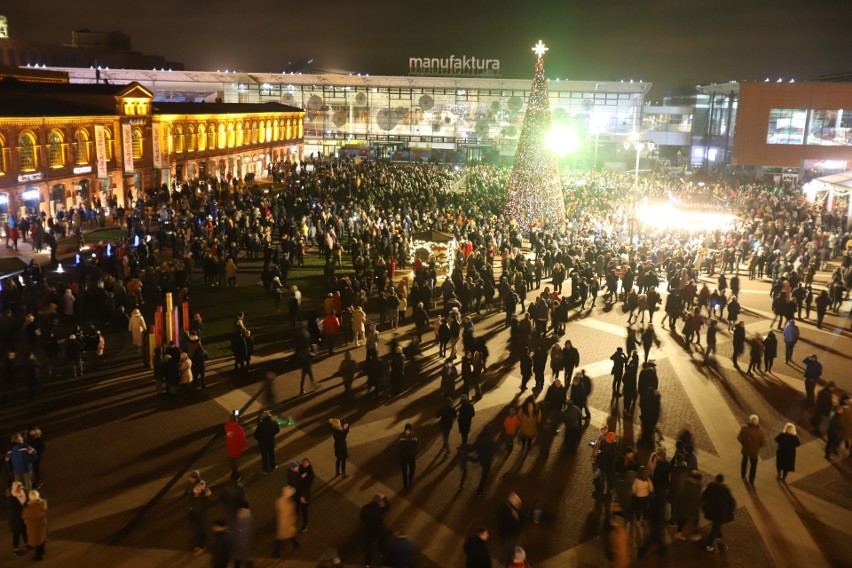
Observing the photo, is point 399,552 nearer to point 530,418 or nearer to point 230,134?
point 530,418

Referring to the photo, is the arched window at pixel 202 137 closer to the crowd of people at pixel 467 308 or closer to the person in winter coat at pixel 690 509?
the crowd of people at pixel 467 308

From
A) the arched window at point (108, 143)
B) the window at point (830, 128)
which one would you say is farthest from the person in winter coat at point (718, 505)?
the window at point (830, 128)

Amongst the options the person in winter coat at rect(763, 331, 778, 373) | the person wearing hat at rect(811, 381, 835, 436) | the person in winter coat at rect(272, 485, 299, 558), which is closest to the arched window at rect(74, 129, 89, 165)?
the person in winter coat at rect(272, 485, 299, 558)

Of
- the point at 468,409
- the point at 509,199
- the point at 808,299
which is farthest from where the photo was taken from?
the point at 509,199

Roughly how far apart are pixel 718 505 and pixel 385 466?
5032 millimetres

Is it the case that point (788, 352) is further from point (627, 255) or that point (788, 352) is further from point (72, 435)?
point (72, 435)

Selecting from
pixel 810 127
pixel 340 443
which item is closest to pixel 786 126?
pixel 810 127

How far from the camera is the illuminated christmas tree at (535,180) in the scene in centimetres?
2964

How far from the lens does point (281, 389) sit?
14.0 metres

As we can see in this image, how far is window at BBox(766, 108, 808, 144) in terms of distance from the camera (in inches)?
2047

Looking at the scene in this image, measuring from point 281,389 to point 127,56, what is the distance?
107282 millimetres

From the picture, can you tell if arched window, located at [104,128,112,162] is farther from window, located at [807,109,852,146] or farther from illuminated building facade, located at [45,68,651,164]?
window, located at [807,109,852,146]

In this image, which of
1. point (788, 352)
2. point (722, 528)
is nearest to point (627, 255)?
point (788, 352)

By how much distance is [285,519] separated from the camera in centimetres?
834
